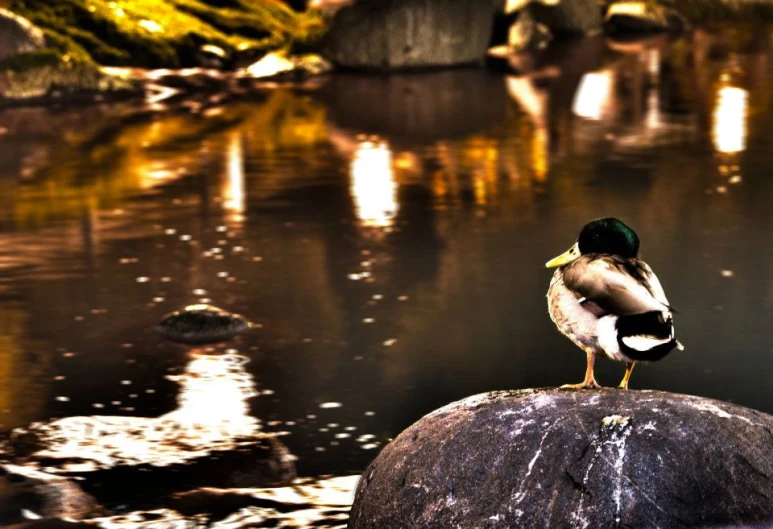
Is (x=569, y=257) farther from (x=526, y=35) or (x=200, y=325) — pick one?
(x=526, y=35)

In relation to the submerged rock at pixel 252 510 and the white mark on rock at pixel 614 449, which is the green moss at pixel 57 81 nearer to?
the submerged rock at pixel 252 510

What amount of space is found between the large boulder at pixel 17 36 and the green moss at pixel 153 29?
0.28 m

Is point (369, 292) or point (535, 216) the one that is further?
point (535, 216)

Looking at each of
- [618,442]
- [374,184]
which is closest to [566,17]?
[374,184]

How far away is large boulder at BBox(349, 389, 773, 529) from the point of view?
561cm

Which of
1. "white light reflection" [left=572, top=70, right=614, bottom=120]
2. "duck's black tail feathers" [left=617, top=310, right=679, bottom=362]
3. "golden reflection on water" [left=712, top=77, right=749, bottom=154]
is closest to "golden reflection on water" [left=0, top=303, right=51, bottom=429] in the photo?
"duck's black tail feathers" [left=617, top=310, right=679, bottom=362]

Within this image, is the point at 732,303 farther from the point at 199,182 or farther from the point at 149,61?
the point at 149,61

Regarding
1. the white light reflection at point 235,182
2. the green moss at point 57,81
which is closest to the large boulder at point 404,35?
the green moss at point 57,81

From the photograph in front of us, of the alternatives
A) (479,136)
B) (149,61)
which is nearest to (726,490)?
(479,136)

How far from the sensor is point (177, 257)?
463 inches

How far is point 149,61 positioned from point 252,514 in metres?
18.6

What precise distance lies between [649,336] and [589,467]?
59 centimetres

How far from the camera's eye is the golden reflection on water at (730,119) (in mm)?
16391

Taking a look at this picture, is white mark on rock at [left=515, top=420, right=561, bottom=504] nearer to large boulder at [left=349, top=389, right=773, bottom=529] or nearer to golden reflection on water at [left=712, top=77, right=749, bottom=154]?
large boulder at [left=349, top=389, right=773, bottom=529]
